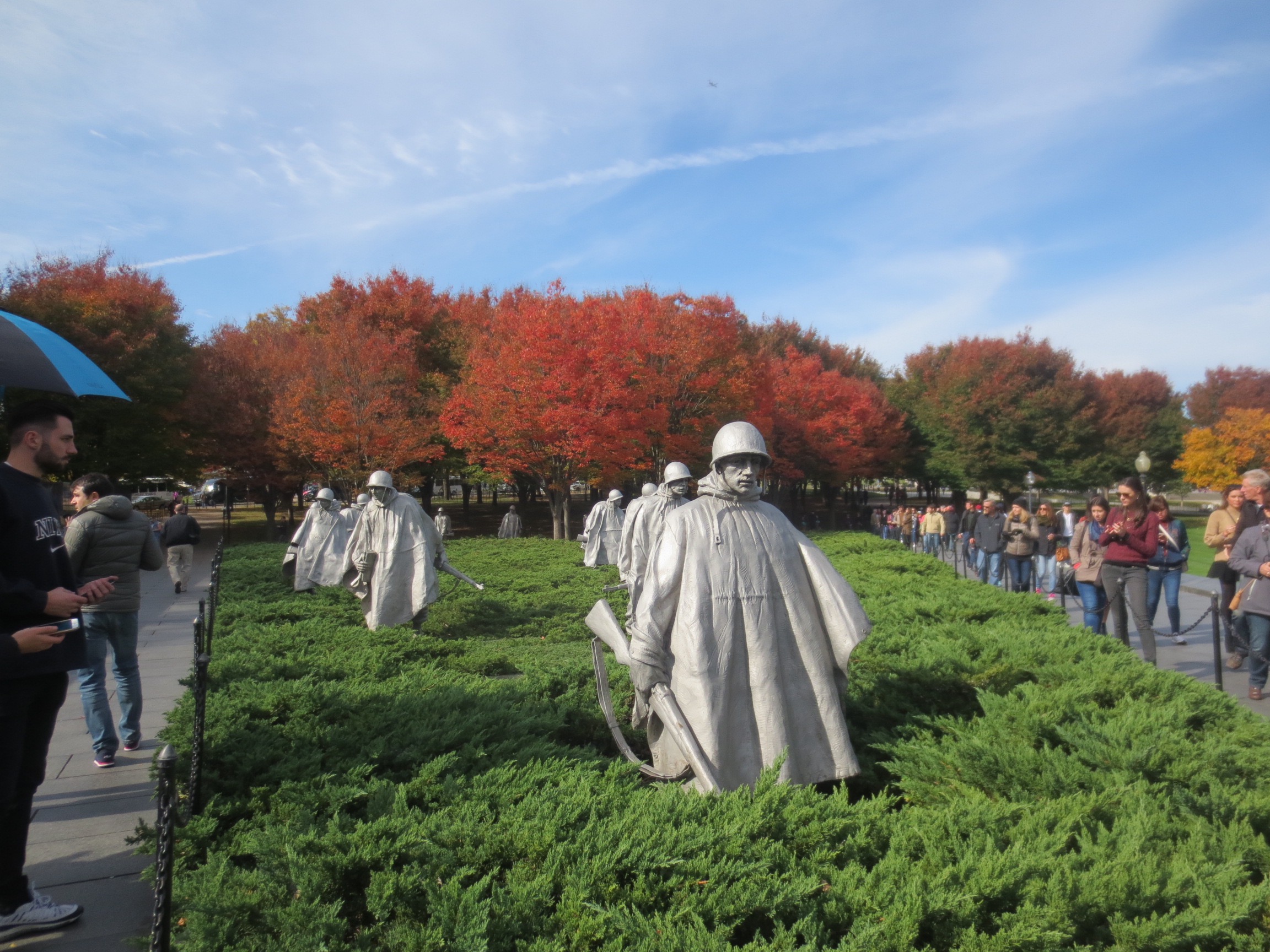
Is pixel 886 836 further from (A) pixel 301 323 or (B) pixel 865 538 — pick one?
(A) pixel 301 323

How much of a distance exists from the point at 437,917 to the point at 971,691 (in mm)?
3653

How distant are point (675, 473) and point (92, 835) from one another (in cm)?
647

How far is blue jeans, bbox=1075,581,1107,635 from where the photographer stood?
7906 millimetres

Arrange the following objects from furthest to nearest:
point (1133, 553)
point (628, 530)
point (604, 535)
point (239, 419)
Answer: point (239, 419) → point (604, 535) → point (628, 530) → point (1133, 553)

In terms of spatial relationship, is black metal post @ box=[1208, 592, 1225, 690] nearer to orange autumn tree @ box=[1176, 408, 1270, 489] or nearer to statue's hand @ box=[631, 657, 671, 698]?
statue's hand @ box=[631, 657, 671, 698]

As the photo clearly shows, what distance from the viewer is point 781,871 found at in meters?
2.71

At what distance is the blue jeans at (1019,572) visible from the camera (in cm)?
1145

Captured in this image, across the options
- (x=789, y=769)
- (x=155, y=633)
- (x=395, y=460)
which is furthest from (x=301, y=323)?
(x=789, y=769)

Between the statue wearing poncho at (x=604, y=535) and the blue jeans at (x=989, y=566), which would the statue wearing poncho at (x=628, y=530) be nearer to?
the blue jeans at (x=989, y=566)

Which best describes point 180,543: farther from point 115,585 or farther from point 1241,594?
point 1241,594

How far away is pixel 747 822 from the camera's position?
288 cm

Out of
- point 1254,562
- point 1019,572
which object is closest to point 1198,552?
point 1019,572

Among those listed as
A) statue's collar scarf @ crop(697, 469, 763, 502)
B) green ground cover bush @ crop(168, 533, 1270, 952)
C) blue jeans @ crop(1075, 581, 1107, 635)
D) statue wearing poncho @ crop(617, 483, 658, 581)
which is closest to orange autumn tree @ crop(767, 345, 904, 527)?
statue wearing poncho @ crop(617, 483, 658, 581)

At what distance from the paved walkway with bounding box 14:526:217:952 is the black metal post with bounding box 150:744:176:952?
1264 millimetres
